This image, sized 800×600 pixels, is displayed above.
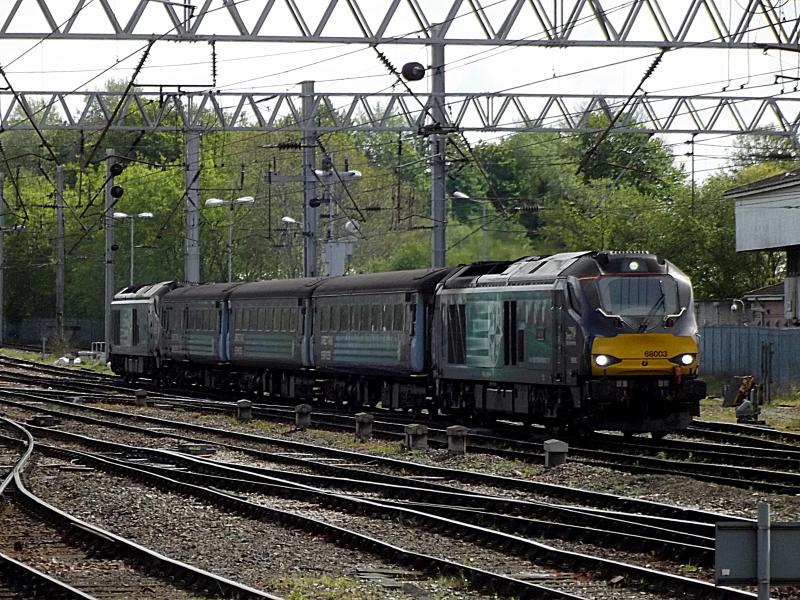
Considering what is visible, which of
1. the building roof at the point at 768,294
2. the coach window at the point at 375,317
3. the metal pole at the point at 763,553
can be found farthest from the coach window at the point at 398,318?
the building roof at the point at 768,294

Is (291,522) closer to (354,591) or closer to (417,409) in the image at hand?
(354,591)

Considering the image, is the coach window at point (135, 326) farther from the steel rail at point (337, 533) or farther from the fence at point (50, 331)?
the fence at point (50, 331)

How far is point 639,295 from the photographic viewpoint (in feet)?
→ 77.5

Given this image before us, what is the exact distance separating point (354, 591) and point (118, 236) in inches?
2643

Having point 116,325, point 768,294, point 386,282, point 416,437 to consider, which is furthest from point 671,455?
point 768,294

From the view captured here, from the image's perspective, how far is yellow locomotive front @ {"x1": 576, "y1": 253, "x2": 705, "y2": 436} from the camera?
2312 cm

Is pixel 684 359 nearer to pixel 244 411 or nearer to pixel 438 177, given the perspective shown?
pixel 244 411

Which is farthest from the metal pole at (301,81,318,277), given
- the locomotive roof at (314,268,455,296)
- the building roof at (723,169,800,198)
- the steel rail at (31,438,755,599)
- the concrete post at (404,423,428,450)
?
the steel rail at (31,438,755,599)

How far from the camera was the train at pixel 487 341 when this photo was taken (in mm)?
23328

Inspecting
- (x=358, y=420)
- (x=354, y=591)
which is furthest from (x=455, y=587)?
(x=358, y=420)

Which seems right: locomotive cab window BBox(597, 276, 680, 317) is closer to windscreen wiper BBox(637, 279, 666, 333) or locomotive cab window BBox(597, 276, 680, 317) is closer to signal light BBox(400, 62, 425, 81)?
windscreen wiper BBox(637, 279, 666, 333)

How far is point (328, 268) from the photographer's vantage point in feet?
149

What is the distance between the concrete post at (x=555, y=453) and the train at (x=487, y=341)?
2.40 metres

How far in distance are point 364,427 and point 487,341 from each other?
8.09ft
